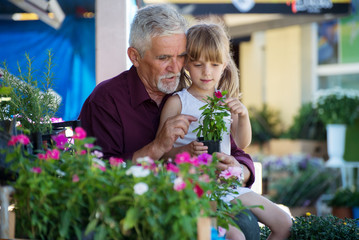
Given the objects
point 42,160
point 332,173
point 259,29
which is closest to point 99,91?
point 42,160

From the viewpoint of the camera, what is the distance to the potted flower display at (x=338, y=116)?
272 inches

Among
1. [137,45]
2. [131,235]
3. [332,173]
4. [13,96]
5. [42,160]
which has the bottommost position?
[332,173]

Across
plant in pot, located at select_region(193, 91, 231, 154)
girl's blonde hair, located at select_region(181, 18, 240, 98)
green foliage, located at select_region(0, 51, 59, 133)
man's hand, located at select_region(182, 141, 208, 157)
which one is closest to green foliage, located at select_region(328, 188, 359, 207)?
girl's blonde hair, located at select_region(181, 18, 240, 98)

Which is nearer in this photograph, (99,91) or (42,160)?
(42,160)

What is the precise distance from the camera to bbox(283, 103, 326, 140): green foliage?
25.2ft

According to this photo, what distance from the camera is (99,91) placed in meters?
2.64

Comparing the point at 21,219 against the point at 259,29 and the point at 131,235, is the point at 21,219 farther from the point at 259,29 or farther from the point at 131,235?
the point at 259,29

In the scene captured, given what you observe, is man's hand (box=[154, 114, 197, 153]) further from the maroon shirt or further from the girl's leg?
the girl's leg

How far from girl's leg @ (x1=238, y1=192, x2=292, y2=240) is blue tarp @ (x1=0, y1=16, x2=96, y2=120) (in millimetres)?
1826

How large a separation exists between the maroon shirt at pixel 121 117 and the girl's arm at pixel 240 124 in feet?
0.42

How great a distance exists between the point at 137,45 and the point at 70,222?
1328 millimetres

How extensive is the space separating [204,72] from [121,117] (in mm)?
470

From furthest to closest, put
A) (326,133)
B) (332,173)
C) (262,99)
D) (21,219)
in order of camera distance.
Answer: (262,99) → (326,133) → (332,173) → (21,219)

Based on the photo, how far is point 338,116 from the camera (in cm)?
696
